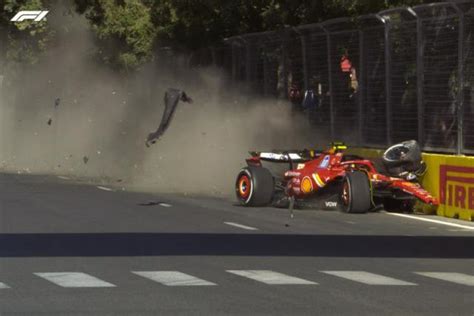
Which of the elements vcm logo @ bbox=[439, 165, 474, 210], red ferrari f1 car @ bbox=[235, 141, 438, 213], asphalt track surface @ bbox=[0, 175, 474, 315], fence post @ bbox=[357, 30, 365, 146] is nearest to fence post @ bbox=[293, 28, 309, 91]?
fence post @ bbox=[357, 30, 365, 146]

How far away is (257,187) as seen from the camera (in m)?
22.3

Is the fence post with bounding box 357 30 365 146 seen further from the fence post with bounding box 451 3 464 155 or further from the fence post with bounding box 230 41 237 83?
the fence post with bounding box 230 41 237 83

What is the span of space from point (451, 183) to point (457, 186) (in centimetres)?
26

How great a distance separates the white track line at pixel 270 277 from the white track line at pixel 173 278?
550 millimetres

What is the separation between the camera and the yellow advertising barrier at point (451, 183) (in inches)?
826

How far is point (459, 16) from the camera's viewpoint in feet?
72.7

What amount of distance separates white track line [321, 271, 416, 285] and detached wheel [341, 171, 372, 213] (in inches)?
301

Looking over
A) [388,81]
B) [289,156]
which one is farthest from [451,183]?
[388,81]

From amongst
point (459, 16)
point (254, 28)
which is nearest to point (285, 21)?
point (254, 28)

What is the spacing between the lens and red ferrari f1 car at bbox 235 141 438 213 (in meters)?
21.3

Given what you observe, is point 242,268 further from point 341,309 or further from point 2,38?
point 2,38

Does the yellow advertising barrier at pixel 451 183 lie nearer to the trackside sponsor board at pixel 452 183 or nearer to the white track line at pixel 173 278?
the trackside sponsor board at pixel 452 183

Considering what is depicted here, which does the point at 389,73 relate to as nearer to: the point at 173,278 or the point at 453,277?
the point at 453,277

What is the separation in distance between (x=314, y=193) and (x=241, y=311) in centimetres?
1143
